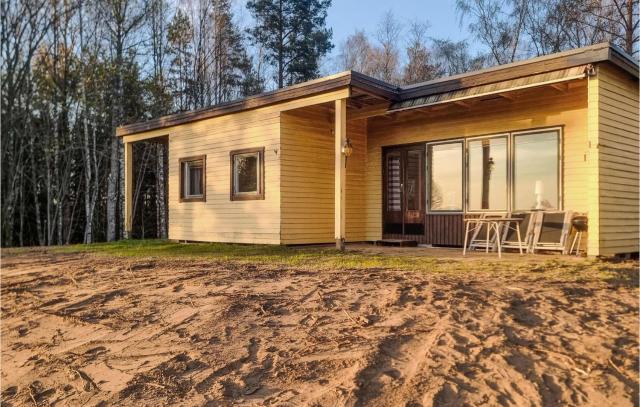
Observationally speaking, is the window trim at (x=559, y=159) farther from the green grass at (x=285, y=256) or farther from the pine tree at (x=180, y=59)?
the pine tree at (x=180, y=59)

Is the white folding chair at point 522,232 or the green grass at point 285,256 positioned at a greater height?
the white folding chair at point 522,232

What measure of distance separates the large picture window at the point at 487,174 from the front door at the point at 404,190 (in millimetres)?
990

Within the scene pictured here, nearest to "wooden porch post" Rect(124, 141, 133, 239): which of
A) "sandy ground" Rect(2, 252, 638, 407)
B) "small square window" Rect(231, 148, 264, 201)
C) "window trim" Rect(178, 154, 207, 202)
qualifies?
"window trim" Rect(178, 154, 207, 202)

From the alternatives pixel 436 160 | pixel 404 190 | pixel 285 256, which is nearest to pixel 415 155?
pixel 436 160

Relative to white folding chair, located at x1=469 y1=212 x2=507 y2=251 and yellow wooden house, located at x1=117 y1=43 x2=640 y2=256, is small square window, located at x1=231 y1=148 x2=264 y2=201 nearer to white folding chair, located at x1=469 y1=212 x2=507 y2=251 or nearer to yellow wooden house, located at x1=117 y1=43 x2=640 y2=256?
yellow wooden house, located at x1=117 y1=43 x2=640 y2=256

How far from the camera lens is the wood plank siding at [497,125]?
7426 millimetres

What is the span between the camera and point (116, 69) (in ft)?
52.0

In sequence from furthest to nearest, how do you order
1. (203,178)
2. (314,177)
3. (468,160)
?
(203,178) → (314,177) → (468,160)

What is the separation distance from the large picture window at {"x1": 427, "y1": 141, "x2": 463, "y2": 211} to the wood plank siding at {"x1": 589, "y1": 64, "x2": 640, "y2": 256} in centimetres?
252

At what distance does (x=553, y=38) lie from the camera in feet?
51.6

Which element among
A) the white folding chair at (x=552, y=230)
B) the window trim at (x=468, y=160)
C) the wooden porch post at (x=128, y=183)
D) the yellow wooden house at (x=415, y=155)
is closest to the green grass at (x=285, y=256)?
the yellow wooden house at (x=415, y=155)

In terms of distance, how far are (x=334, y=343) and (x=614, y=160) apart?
5.65m

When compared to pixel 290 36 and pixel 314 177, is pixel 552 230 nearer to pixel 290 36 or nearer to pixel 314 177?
pixel 314 177

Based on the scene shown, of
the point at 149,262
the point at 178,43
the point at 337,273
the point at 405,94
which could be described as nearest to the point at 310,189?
the point at 405,94
